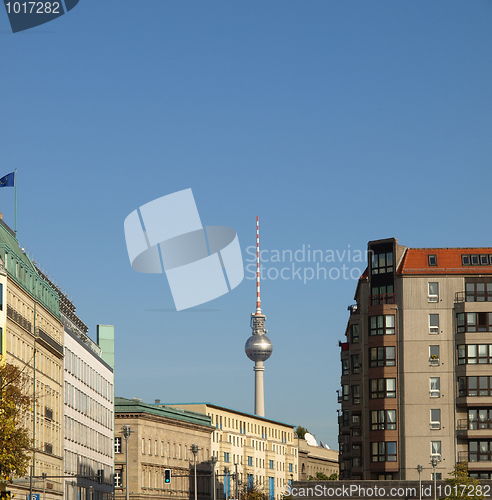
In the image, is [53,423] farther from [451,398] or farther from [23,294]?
[451,398]

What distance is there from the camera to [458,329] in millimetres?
113312

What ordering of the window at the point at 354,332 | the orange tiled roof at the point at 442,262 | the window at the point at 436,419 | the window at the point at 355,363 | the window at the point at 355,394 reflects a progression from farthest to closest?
1. the window at the point at 354,332
2. the window at the point at 355,363
3. the window at the point at 355,394
4. the orange tiled roof at the point at 442,262
5. the window at the point at 436,419

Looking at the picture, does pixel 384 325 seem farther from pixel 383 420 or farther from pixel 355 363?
pixel 355 363

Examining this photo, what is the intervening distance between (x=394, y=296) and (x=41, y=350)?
3317 centimetres

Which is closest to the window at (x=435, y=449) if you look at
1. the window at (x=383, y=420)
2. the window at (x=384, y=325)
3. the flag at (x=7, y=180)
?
the window at (x=383, y=420)

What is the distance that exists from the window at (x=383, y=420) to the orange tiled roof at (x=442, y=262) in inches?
517

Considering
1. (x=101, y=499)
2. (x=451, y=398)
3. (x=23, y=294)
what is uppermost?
(x=23, y=294)

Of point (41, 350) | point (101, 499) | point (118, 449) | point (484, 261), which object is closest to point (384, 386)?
point (484, 261)

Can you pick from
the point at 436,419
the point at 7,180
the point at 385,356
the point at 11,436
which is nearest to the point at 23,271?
the point at 7,180

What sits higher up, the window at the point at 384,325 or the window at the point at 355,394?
the window at the point at 384,325

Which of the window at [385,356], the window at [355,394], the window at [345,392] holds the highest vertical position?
the window at [385,356]

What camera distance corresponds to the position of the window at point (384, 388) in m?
113

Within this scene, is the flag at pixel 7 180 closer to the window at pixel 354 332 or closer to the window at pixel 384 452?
the window at pixel 384 452

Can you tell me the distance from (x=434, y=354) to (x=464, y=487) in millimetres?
14954
